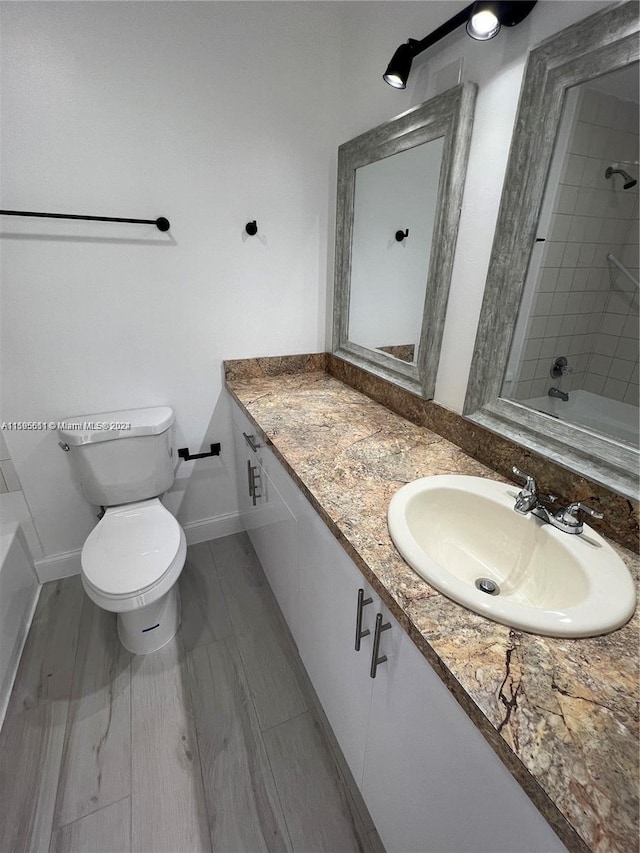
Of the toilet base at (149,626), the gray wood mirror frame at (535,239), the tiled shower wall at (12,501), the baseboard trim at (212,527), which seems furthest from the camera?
the baseboard trim at (212,527)

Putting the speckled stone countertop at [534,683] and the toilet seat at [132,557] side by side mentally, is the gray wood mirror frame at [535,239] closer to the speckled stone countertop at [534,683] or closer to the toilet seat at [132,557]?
the speckled stone countertop at [534,683]

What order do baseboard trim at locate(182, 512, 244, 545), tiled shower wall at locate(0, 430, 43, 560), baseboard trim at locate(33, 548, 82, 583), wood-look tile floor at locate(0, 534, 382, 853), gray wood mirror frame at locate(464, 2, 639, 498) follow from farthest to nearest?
1. baseboard trim at locate(182, 512, 244, 545)
2. baseboard trim at locate(33, 548, 82, 583)
3. tiled shower wall at locate(0, 430, 43, 560)
4. wood-look tile floor at locate(0, 534, 382, 853)
5. gray wood mirror frame at locate(464, 2, 639, 498)

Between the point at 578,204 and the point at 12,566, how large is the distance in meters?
2.25

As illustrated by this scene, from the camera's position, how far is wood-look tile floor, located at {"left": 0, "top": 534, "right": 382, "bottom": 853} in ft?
3.50

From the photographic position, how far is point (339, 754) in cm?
124

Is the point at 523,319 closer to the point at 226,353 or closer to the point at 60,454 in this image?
the point at 226,353

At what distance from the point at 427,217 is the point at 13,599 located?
211 centimetres

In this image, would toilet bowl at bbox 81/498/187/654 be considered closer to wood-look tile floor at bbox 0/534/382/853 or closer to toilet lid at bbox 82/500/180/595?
toilet lid at bbox 82/500/180/595

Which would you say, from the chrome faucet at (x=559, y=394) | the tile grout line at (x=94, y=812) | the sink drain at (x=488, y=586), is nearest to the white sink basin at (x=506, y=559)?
the sink drain at (x=488, y=586)

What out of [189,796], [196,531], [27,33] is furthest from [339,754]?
[27,33]

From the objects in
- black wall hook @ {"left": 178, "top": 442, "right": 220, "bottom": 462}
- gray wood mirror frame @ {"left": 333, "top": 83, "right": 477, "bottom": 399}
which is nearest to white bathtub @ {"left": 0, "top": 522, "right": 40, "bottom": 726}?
black wall hook @ {"left": 178, "top": 442, "right": 220, "bottom": 462}

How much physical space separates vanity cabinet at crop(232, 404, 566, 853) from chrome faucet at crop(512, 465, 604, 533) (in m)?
0.42

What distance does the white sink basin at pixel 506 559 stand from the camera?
0.66 meters

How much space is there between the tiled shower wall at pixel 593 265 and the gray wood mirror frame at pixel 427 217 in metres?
0.31
